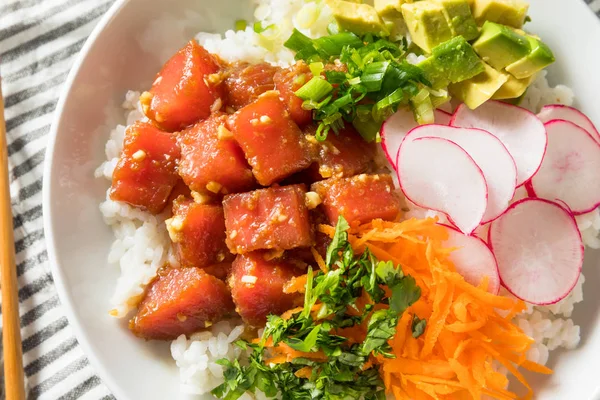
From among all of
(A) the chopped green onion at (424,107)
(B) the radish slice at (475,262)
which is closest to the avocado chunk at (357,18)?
(A) the chopped green onion at (424,107)

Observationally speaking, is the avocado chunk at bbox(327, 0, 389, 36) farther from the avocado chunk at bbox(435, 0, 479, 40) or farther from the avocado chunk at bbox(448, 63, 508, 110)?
the avocado chunk at bbox(448, 63, 508, 110)

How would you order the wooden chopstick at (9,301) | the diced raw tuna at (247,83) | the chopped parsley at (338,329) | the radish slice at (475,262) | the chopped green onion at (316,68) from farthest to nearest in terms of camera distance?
the wooden chopstick at (9,301) < the diced raw tuna at (247,83) < the chopped green onion at (316,68) < the radish slice at (475,262) < the chopped parsley at (338,329)

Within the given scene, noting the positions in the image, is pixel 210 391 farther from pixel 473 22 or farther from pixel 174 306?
pixel 473 22

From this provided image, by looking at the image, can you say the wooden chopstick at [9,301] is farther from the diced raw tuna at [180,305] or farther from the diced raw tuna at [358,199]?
the diced raw tuna at [358,199]

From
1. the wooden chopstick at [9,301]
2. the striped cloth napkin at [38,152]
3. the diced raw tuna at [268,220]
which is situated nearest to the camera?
the diced raw tuna at [268,220]

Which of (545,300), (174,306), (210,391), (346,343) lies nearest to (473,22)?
(545,300)

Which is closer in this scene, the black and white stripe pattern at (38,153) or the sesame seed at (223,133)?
the sesame seed at (223,133)
